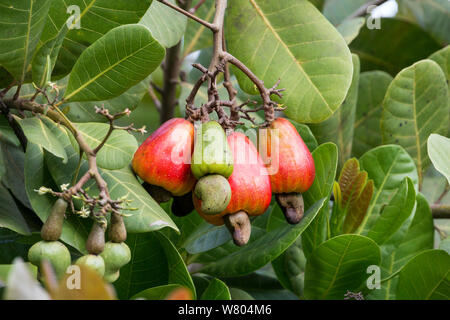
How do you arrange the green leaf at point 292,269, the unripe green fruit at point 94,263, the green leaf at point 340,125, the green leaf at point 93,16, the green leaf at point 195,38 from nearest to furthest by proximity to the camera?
the unripe green fruit at point 94,263 → the green leaf at point 93,16 → the green leaf at point 292,269 → the green leaf at point 340,125 → the green leaf at point 195,38

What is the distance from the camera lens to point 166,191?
1.08 m

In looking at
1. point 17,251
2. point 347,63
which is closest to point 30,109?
point 17,251

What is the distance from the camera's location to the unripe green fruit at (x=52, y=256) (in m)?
0.85

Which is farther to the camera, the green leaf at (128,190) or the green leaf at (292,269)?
the green leaf at (292,269)

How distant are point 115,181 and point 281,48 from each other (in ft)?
1.53

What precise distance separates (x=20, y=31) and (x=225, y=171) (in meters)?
0.44

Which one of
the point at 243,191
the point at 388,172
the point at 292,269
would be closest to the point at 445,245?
the point at 388,172

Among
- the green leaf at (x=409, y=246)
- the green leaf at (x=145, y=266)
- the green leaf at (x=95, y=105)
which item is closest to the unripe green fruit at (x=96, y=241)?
the green leaf at (x=145, y=266)

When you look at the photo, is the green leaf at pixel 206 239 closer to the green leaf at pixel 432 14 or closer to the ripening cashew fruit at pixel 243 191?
the ripening cashew fruit at pixel 243 191

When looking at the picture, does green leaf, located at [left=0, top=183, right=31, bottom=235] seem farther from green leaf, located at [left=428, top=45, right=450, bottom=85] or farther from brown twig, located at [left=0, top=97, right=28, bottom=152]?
green leaf, located at [left=428, top=45, right=450, bottom=85]

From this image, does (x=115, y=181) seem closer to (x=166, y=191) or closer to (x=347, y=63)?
(x=166, y=191)

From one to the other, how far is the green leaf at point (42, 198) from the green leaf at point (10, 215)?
6 centimetres
